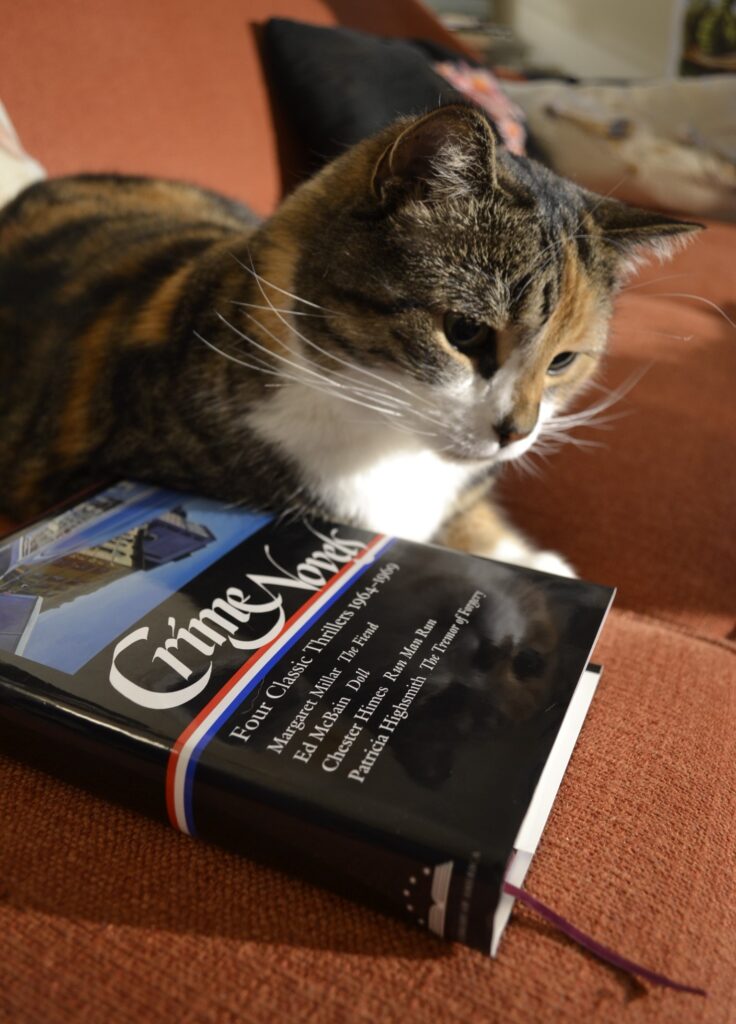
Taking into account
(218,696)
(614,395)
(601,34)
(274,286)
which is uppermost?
(274,286)

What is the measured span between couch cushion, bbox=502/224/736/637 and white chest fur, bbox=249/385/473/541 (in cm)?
26

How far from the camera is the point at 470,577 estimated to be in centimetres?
66

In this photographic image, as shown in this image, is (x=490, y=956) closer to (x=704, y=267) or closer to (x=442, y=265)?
(x=442, y=265)

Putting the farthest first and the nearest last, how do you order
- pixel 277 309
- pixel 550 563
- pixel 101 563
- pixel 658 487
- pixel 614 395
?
pixel 614 395 → pixel 658 487 → pixel 550 563 → pixel 277 309 → pixel 101 563

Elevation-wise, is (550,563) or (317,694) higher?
(317,694)

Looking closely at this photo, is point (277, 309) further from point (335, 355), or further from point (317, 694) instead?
point (317, 694)

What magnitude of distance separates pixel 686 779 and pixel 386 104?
54.6 inches

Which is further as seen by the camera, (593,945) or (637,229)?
(637,229)

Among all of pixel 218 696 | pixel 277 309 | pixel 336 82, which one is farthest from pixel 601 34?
pixel 218 696

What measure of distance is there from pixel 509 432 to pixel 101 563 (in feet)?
1.26

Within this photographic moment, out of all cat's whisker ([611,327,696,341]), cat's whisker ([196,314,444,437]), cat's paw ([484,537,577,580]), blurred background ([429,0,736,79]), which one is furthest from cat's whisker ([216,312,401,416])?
blurred background ([429,0,736,79])

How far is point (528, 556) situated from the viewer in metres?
0.90

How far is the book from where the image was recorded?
44cm

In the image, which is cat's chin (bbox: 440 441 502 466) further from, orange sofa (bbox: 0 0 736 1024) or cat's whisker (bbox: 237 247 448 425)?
orange sofa (bbox: 0 0 736 1024)
